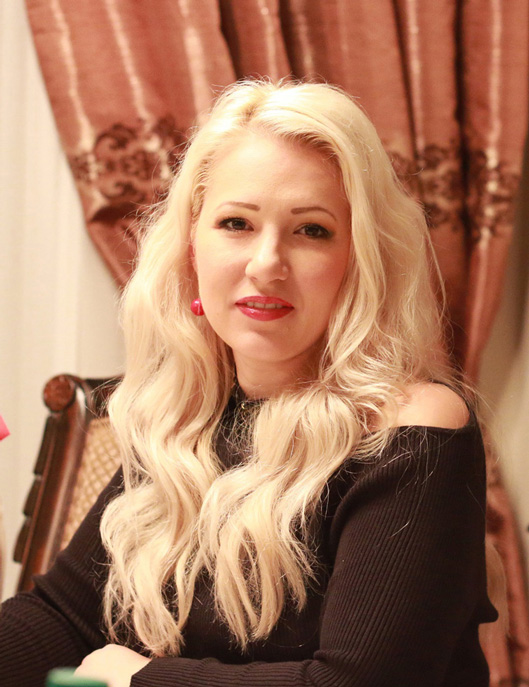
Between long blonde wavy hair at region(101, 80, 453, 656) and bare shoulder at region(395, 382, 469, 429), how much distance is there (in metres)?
0.02

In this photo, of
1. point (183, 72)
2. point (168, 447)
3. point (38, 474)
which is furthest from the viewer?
point (183, 72)

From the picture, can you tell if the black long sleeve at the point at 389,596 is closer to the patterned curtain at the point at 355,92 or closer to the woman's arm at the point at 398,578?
the woman's arm at the point at 398,578

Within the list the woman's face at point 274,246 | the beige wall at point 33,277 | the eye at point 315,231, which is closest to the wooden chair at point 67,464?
the beige wall at point 33,277

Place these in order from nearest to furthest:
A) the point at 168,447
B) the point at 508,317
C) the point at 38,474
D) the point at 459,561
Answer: the point at 459,561 → the point at 168,447 → the point at 38,474 → the point at 508,317

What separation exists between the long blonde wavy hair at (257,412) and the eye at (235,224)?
0.12 meters

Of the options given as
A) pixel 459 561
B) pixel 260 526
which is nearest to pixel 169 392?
pixel 260 526

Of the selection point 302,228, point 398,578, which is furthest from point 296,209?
point 398,578

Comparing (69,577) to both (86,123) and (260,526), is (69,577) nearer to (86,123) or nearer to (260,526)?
(260,526)

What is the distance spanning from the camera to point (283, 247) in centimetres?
118

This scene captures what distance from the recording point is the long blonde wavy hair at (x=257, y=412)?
3.77 feet

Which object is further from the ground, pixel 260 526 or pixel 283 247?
pixel 283 247

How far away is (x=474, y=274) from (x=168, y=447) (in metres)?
0.98

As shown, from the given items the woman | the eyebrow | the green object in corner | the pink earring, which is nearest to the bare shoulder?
the woman

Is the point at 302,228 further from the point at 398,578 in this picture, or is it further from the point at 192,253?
the point at 398,578
